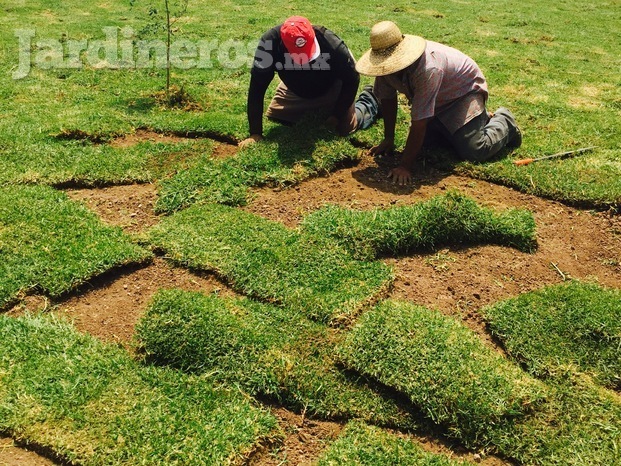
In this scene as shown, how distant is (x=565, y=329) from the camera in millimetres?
3451

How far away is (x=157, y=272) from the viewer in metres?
4.00

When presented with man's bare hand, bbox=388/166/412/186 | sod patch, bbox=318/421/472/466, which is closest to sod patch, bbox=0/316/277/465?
sod patch, bbox=318/421/472/466

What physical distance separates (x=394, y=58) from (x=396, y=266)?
A: 1.81 meters

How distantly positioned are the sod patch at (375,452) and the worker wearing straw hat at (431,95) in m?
2.62

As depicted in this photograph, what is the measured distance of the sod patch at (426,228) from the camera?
419 centimetres

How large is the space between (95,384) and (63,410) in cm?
21

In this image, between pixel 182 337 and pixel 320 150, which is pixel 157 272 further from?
pixel 320 150

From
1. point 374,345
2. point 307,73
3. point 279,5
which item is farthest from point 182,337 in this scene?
point 279,5

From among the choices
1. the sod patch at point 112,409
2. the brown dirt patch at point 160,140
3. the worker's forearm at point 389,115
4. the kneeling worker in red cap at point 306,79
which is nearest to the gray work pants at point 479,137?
the worker's forearm at point 389,115

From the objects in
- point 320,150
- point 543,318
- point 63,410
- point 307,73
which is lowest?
point 63,410

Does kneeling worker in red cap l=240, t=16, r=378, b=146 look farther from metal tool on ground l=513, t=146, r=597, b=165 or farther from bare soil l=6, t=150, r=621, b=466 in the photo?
metal tool on ground l=513, t=146, r=597, b=165

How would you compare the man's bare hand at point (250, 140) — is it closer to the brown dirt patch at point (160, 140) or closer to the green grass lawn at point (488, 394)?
the brown dirt patch at point (160, 140)

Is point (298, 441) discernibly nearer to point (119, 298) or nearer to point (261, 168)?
point (119, 298)

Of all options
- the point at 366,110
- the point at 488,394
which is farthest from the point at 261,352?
the point at 366,110
